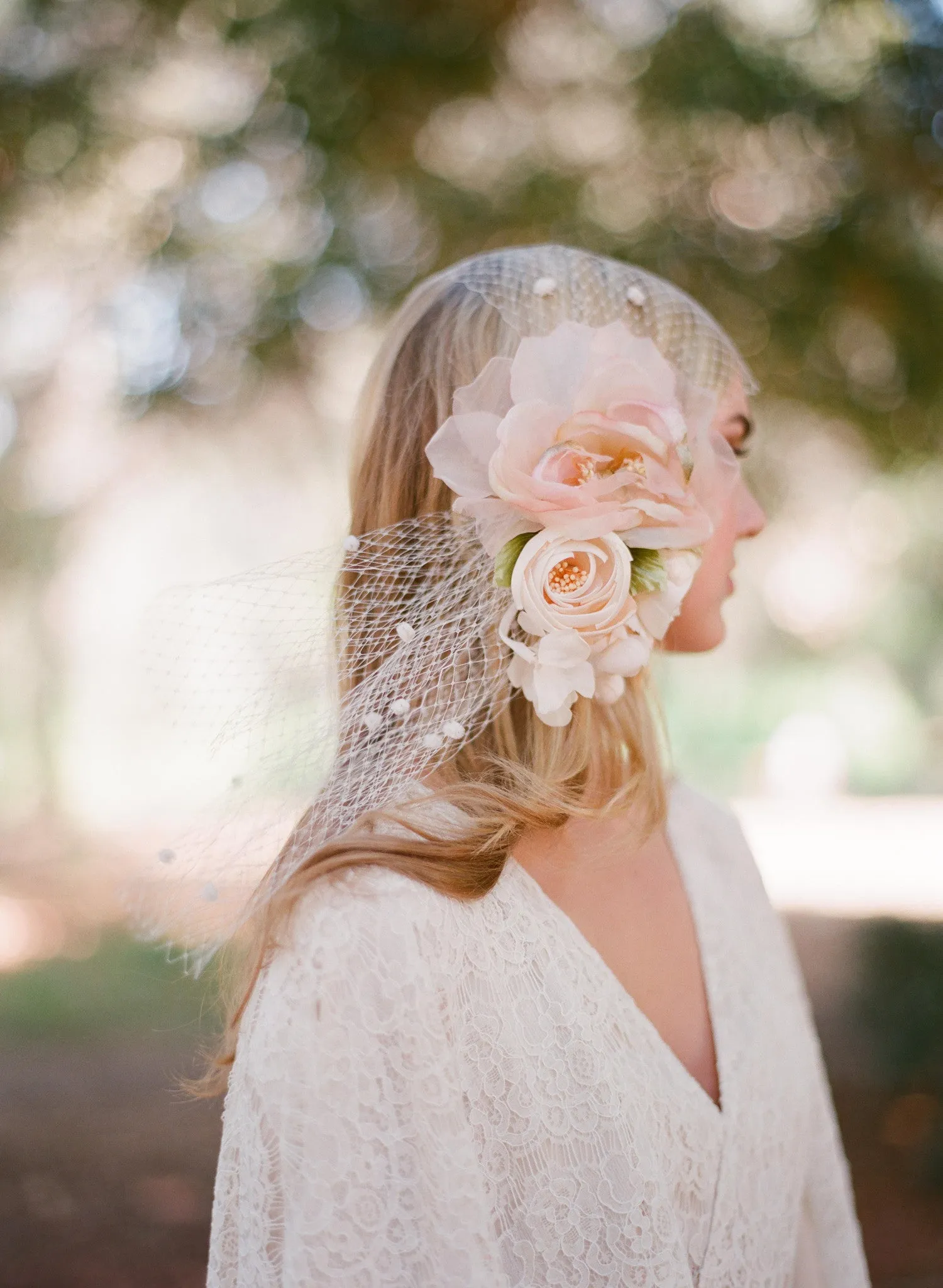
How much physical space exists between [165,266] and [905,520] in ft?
24.6

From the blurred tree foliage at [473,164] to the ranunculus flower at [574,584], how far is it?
245 centimetres

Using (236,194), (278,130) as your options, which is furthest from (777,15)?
(236,194)

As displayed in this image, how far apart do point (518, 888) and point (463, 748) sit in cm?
21

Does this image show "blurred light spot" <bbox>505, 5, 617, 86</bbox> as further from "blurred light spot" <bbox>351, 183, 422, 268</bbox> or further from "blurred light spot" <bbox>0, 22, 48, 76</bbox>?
"blurred light spot" <bbox>0, 22, 48, 76</bbox>

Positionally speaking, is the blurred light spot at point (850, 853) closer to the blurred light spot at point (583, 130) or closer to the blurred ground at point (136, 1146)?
the blurred ground at point (136, 1146)

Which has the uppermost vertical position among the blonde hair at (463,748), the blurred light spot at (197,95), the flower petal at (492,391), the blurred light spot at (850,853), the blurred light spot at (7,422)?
the blurred light spot at (197,95)

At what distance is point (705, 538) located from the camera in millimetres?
1410

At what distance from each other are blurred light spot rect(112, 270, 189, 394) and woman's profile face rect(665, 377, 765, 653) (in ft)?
7.91

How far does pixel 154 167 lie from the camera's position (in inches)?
140

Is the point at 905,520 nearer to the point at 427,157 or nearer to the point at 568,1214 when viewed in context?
the point at 427,157

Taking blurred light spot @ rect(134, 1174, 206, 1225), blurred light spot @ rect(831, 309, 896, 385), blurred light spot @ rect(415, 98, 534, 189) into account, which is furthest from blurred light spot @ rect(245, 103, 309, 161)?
blurred light spot @ rect(134, 1174, 206, 1225)

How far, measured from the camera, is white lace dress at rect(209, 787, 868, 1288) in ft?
3.94

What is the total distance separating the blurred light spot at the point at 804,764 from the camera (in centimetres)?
1542

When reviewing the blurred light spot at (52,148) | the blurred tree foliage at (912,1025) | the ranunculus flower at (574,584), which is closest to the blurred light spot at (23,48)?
the blurred light spot at (52,148)
